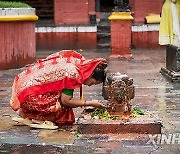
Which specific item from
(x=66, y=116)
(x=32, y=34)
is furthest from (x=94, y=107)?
(x=32, y=34)

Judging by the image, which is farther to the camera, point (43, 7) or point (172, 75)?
point (43, 7)

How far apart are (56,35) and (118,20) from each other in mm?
3085

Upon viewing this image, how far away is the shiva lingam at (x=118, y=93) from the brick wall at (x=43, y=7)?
14.2 metres

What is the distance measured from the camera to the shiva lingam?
6.79 meters

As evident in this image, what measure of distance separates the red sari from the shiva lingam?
0.30 metres

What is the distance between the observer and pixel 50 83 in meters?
6.73

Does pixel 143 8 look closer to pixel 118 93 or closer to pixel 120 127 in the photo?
pixel 118 93

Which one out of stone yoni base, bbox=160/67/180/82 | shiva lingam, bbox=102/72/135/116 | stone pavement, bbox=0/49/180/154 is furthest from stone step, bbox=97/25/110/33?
shiva lingam, bbox=102/72/135/116

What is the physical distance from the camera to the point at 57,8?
1814 centimetres

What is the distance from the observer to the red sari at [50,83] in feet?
21.8

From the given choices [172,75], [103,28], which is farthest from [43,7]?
[172,75]

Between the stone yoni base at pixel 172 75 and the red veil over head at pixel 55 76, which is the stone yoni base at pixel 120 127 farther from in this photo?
the stone yoni base at pixel 172 75

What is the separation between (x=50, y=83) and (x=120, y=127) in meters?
0.98

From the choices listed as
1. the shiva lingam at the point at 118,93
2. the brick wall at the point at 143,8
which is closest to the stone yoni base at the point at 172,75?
the shiva lingam at the point at 118,93
